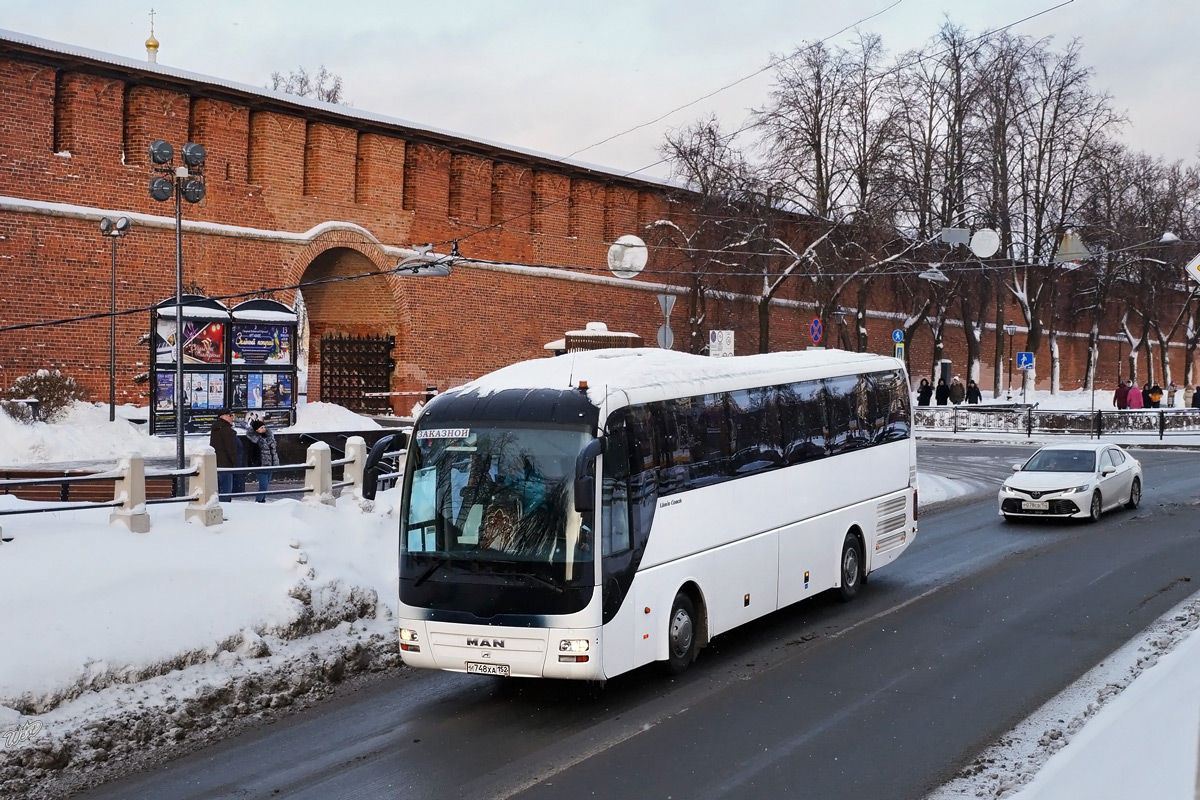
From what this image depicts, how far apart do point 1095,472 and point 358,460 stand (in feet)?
40.2

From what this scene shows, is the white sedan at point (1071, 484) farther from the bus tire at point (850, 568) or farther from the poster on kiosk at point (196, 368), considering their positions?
the poster on kiosk at point (196, 368)

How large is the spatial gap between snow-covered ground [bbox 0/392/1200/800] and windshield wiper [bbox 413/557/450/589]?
4.83ft

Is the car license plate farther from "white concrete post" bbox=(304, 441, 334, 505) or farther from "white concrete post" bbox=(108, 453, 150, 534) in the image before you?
"white concrete post" bbox=(304, 441, 334, 505)

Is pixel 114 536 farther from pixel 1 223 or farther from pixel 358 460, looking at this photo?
pixel 1 223

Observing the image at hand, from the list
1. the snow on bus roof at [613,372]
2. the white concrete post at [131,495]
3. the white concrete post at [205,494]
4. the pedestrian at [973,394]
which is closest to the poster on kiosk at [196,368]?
the white concrete post at [205,494]

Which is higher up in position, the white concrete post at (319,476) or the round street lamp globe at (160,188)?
the round street lamp globe at (160,188)

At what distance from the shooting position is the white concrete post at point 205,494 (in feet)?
42.0

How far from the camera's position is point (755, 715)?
9023 millimetres

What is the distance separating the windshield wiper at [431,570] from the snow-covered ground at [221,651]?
147 cm

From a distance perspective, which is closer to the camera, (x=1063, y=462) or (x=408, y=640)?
(x=408, y=640)

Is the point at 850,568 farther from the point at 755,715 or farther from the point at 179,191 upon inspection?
the point at 179,191

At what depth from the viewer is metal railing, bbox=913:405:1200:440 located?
39969 mm

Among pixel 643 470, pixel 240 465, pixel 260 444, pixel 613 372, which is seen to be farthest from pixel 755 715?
pixel 260 444

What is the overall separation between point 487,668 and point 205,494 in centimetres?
511
